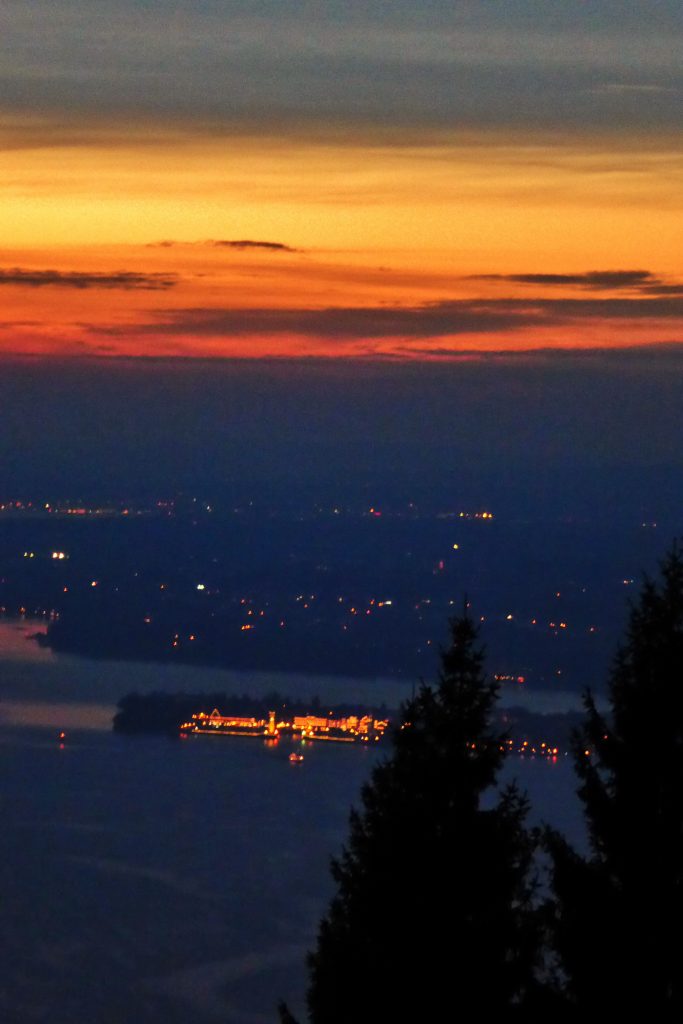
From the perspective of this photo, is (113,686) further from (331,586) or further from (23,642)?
(331,586)

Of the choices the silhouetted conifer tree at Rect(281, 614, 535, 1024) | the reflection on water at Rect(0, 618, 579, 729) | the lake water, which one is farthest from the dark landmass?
the silhouetted conifer tree at Rect(281, 614, 535, 1024)

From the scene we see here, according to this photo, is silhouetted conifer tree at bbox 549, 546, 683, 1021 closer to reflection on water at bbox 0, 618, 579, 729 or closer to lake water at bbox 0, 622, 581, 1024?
lake water at bbox 0, 622, 581, 1024

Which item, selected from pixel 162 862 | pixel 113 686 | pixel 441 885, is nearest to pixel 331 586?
pixel 113 686

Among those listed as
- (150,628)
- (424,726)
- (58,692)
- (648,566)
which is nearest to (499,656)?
(648,566)

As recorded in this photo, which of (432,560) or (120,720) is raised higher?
(432,560)

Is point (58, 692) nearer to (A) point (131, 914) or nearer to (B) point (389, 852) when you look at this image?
(A) point (131, 914)

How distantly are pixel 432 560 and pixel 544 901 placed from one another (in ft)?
118

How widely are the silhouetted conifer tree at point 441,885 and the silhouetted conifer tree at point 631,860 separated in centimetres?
25

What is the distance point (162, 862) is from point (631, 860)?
13.8 meters

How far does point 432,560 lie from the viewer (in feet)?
132

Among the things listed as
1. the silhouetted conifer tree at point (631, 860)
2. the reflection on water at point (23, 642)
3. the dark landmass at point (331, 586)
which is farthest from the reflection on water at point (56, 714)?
the silhouetted conifer tree at point (631, 860)

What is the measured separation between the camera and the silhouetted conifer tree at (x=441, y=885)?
4.33 meters

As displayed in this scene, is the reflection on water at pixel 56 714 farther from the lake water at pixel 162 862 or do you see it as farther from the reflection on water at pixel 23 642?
the reflection on water at pixel 23 642

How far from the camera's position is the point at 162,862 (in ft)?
56.9
